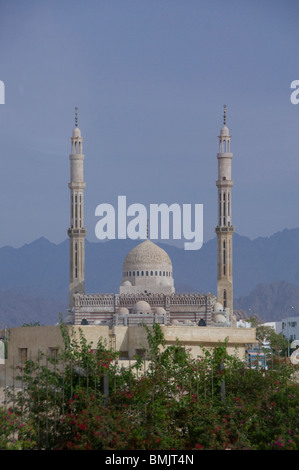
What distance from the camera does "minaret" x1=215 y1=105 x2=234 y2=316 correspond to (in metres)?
57.9

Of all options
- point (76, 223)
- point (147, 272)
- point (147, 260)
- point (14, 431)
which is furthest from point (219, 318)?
point (14, 431)

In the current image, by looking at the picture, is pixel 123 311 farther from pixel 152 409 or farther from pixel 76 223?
pixel 152 409

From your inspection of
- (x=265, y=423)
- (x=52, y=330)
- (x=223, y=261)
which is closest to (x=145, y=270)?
(x=223, y=261)

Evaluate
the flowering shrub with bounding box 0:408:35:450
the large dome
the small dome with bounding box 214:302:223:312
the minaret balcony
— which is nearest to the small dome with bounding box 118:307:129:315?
the large dome

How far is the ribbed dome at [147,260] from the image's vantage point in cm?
5866

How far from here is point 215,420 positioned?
43.3ft

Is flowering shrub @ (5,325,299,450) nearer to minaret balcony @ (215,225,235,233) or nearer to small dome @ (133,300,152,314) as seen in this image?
small dome @ (133,300,152,314)

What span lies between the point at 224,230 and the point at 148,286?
228 inches

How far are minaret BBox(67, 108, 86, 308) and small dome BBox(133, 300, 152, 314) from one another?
5.24 metres

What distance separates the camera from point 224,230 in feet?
194

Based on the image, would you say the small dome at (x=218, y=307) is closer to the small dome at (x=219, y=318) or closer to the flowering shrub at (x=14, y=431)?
the small dome at (x=219, y=318)

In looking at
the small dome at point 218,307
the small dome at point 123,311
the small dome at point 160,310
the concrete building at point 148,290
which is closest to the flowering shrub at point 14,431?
the concrete building at point 148,290
